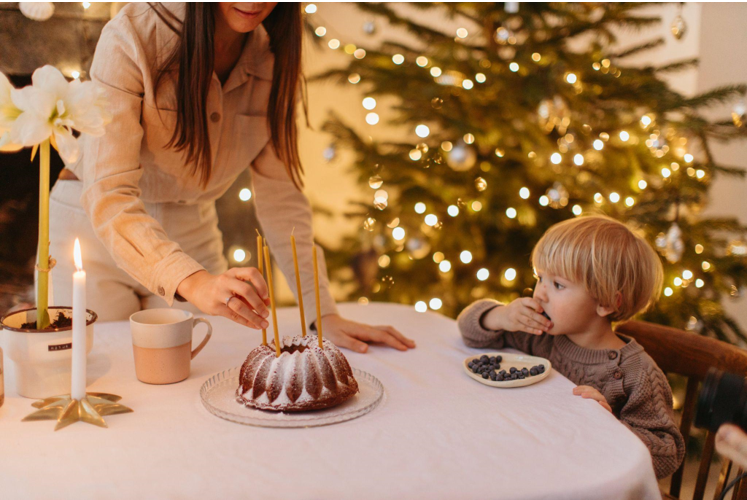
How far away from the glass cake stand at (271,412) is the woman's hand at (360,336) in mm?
171

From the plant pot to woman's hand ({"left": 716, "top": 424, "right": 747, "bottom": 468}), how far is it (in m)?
0.87

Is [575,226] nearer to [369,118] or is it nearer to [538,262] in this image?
[538,262]

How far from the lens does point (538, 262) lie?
1.20m

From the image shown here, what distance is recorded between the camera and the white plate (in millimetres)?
932

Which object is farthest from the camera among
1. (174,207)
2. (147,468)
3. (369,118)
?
(369,118)

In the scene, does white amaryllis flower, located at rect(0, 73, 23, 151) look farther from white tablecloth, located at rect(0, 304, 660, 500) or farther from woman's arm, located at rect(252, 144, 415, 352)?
woman's arm, located at rect(252, 144, 415, 352)

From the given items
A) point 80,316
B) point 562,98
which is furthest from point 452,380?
point 562,98

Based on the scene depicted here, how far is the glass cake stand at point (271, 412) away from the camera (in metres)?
0.79

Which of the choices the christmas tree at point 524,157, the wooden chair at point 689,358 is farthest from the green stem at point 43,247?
the christmas tree at point 524,157

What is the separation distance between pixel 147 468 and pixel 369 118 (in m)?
2.13

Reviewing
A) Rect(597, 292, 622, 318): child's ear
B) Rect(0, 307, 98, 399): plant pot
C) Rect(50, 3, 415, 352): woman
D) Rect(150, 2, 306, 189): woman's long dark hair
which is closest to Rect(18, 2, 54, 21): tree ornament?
Rect(50, 3, 415, 352): woman

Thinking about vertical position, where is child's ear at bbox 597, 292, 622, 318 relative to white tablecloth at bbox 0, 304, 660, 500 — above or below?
above

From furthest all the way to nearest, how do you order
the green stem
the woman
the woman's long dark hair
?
the woman's long dark hair, the woman, the green stem

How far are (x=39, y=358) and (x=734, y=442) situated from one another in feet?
2.98
